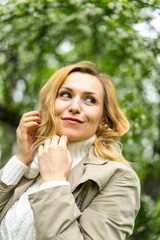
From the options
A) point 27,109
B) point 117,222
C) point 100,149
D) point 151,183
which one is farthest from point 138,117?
point 151,183

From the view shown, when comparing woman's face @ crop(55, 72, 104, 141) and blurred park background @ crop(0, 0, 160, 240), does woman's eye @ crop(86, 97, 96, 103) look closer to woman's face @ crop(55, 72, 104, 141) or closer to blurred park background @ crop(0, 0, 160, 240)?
woman's face @ crop(55, 72, 104, 141)

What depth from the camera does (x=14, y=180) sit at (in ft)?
6.98

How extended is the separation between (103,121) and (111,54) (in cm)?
244

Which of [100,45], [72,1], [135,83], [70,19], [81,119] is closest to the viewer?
[81,119]

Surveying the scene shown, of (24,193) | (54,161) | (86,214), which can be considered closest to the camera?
(86,214)

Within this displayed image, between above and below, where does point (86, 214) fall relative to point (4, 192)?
above

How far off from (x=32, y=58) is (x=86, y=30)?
4.73 ft

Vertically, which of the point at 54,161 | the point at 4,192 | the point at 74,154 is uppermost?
the point at 54,161

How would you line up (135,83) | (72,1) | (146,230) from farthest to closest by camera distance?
(135,83) → (146,230) → (72,1)

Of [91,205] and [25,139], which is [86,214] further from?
[25,139]

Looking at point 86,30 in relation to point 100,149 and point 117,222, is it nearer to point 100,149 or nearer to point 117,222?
point 100,149

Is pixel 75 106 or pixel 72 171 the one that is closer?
pixel 72 171

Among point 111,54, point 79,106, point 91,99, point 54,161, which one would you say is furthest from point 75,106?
point 111,54

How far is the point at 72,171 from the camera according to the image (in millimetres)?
1954
